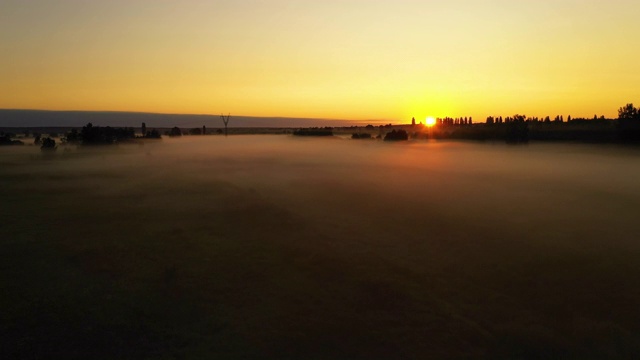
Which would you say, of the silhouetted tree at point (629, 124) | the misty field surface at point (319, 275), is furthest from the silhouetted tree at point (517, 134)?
the misty field surface at point (319, 275)

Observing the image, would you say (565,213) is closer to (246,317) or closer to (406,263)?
(406,263)

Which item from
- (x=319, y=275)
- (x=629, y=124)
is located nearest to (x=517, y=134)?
(x=629, y=124)

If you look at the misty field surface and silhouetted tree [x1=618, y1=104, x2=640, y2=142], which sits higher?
silhouetted tree [x1=618, y1=104, x2=640, y2=142]

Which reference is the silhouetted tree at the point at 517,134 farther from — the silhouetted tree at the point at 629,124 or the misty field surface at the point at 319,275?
the misty field surface at the point at 319,275

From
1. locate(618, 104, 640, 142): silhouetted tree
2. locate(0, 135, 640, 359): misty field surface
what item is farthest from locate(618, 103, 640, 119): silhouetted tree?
locate(0, 135, 640, 359): misty field surface

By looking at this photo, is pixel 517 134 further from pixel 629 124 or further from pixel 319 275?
pixel 319 275

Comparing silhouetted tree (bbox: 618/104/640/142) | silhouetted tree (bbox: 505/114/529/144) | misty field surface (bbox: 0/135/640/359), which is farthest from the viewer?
silhouetted tree (bbox: 505/114/529/144)

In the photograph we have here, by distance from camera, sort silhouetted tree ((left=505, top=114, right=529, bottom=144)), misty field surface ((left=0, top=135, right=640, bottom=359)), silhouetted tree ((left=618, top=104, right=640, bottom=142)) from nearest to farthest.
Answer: misty field surface ((left=0, top=135, right=640, bottom=359)) → silhouetted tree ((left=618, top=104, right=640, bottom=142)) → silhouetted tree ((left=505, top=114, right=529, bottom=144))

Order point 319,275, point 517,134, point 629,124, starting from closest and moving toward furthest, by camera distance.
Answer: point 319,275 < point 629,124 < point 517,134

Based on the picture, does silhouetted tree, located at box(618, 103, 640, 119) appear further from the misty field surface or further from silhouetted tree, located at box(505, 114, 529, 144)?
the misty field surface
